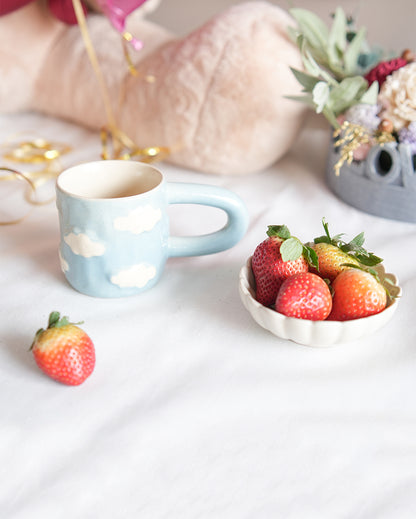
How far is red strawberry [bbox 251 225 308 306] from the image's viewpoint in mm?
501

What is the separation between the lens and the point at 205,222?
74 cm

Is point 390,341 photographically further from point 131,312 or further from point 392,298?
point 131,312

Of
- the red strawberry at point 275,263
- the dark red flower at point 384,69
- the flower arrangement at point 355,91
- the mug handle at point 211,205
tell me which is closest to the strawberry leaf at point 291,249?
the red strawberry at point 275,263

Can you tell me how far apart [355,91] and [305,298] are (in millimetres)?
382

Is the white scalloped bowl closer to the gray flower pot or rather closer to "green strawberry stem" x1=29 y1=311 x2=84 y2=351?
"green strawberry stem" x1=29 y1=311 x2=84 y2=351

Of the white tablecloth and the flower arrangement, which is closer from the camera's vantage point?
the white tablecloth

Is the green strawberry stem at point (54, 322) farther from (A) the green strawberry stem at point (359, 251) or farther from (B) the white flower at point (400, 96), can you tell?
(B) the white flower at point (400, 96)

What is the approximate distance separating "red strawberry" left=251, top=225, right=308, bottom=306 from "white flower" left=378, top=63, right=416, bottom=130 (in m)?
0.28

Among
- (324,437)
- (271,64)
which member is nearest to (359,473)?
(324,437)

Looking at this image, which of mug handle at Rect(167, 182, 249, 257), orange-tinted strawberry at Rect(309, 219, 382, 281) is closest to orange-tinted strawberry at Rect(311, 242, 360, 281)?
orange-tinted strawberry at Rect(309, 219, 382, 281)

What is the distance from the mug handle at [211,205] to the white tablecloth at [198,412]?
0.03 m

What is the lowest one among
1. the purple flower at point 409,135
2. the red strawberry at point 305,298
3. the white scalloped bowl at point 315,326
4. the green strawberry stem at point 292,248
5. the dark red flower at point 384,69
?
the white scalloped bowl at point 315,326

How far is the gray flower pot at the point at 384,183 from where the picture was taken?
0.71m

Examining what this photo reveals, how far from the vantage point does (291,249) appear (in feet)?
1.64
